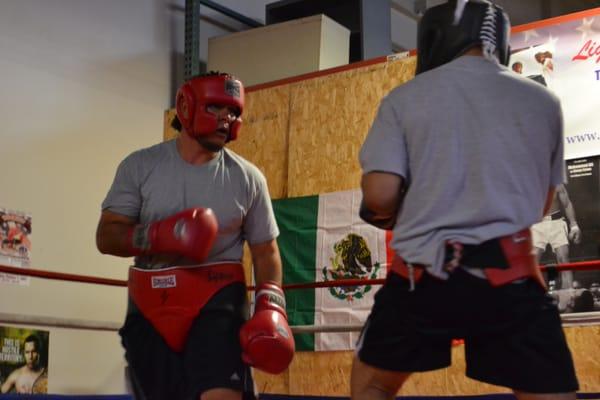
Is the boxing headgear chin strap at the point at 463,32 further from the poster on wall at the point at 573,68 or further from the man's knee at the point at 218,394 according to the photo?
the poster on wall at the point at 573,68

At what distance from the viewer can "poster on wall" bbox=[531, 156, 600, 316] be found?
380cm

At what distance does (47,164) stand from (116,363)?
109 cm

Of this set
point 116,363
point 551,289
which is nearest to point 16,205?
point 116,363

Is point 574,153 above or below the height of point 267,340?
above

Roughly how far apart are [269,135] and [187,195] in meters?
2.49

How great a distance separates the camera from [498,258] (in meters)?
1.55

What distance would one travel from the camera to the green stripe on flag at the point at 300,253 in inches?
175

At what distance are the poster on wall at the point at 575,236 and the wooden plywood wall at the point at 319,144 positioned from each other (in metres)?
0.55

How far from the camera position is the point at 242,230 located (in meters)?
2.41

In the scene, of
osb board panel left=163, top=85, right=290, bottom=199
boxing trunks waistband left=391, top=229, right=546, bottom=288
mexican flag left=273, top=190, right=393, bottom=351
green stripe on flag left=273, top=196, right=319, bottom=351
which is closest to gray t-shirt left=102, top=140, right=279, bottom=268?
boxing trunks waistband left=391, top=229, right=546, bottom=288

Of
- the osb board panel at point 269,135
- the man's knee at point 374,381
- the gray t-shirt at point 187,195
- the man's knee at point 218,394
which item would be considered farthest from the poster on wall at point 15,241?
the man's knee at point 374,381

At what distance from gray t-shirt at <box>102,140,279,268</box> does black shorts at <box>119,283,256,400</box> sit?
0.14 m

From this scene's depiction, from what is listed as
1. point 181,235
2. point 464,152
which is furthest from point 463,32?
point 181,235

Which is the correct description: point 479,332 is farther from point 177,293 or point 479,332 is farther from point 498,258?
point 177,293
